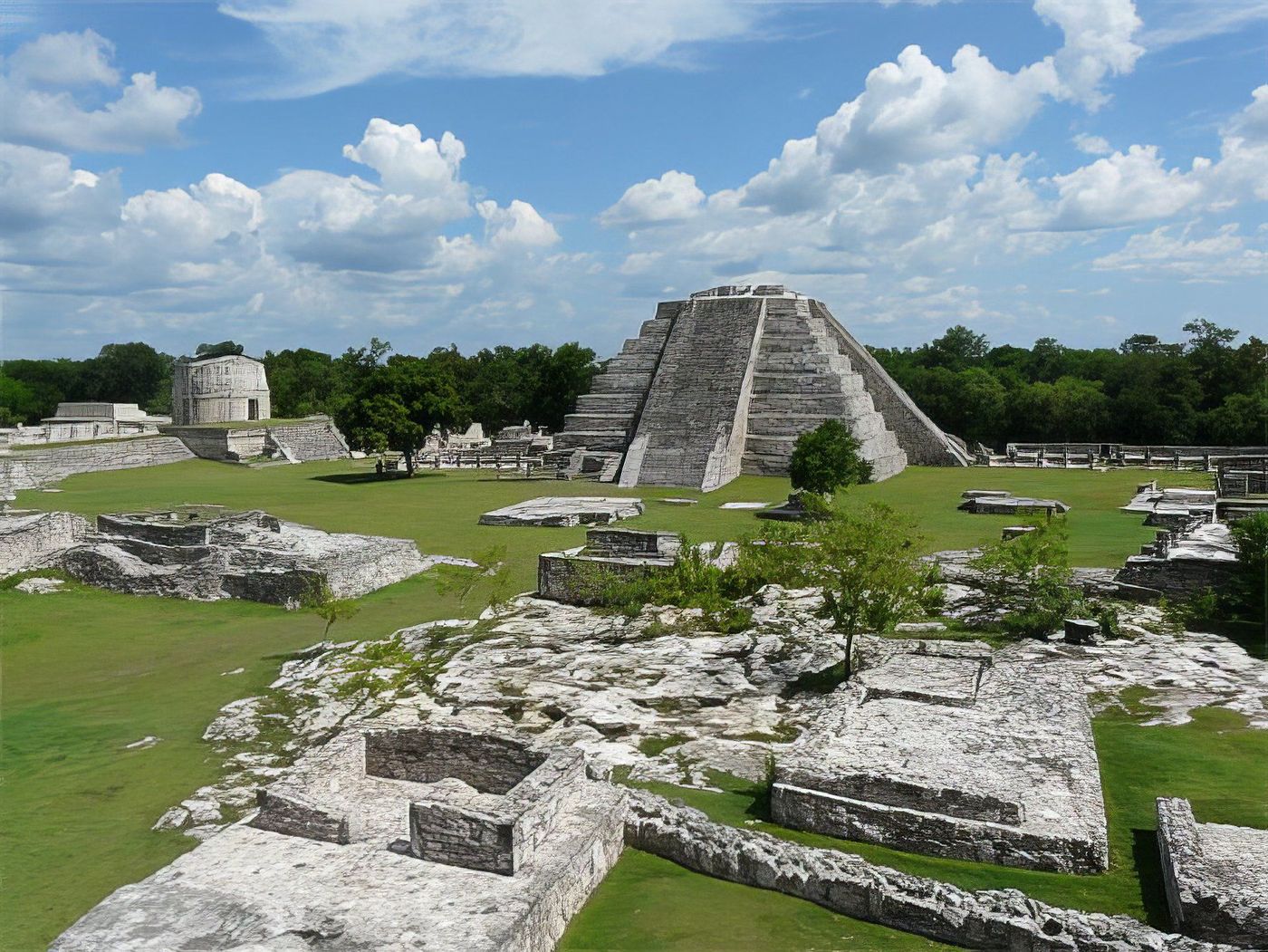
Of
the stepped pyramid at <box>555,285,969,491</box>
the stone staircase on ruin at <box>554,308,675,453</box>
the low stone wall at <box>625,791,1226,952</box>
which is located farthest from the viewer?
the stone staircase on ruin at <box>554,308,675,453</box>

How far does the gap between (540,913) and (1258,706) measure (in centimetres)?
775

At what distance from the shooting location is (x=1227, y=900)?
5.73 meters

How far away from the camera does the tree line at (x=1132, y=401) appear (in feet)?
131

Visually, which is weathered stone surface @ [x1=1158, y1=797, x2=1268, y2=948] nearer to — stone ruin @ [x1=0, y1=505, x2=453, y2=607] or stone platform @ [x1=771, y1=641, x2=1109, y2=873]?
stone platform @ [x1=771, y1=641, x2=1109, y2=873]

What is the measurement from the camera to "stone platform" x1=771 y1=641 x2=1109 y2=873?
691 centimetres

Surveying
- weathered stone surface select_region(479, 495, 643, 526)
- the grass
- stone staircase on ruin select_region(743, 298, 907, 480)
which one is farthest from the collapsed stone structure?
stone staircase on ruin select_region(743, 298, 907, 480)

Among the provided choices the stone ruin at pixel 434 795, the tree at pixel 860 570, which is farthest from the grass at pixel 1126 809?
the tree at pixel 860 570

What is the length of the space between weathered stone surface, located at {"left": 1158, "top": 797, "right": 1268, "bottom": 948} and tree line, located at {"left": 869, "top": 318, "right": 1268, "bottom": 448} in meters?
36.3

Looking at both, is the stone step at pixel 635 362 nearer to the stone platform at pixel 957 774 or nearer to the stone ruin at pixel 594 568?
the stone ruin at pixel 594 568

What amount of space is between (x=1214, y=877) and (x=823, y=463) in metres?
17.6

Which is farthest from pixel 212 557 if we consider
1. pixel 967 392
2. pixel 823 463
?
pixel 967 392

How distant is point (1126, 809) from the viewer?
781 cm

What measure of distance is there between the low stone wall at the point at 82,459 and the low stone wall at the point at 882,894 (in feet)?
93.1

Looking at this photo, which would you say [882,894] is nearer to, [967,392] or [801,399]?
[801,399]
